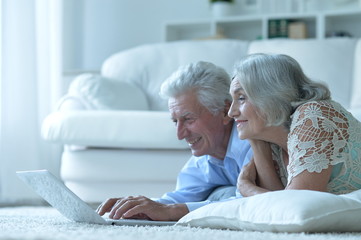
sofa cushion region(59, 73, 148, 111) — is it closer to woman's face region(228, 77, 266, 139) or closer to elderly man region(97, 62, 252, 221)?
elderly man region(97, 62, 252, 221)

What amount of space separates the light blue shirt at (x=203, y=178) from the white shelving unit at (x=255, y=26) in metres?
2.65

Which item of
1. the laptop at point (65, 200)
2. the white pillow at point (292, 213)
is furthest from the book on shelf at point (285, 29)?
the white pillow at point (292, 213)

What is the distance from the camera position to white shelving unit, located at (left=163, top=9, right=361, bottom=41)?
15.1ft

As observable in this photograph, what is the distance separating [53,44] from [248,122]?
325 centimetres

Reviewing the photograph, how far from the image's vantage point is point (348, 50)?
12.1 ft

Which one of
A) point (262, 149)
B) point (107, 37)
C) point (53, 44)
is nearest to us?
point (262, 149)

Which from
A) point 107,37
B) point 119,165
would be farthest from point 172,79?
point 107,37

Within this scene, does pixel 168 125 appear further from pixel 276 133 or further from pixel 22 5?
pixel 22 5

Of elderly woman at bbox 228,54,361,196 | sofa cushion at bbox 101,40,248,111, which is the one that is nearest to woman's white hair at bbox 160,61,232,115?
elderly woman at bbox 228,54,361,196

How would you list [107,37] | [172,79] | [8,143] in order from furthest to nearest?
[107,37]
[8,143]
[172,79]

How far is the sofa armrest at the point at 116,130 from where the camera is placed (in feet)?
9.94

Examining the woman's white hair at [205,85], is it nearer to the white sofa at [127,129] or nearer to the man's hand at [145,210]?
the man's hand at [145,210]

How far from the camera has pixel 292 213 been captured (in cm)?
127

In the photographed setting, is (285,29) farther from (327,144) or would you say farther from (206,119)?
(327,144)
